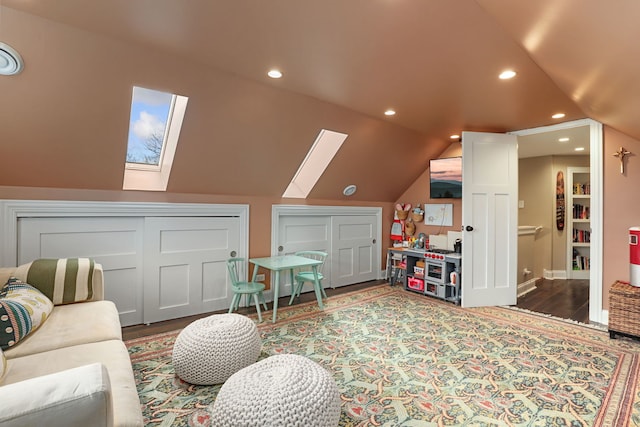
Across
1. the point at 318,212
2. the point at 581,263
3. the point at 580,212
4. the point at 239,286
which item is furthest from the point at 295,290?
the point at 580,212

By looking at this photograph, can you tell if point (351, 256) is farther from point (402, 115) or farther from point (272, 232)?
point (402, 115)

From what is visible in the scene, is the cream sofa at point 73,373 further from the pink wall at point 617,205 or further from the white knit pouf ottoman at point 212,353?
the pink wall at point 617,205

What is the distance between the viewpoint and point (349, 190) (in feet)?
15.9

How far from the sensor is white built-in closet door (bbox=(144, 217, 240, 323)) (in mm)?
3340

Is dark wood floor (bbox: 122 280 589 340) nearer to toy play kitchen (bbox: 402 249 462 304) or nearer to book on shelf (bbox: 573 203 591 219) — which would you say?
toy play kitchen (bbox: 402 249 462 304)

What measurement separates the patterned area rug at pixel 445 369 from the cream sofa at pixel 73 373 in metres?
0.49

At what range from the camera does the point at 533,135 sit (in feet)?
13.8

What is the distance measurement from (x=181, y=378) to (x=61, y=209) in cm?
193

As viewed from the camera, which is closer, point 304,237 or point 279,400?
point 279,400

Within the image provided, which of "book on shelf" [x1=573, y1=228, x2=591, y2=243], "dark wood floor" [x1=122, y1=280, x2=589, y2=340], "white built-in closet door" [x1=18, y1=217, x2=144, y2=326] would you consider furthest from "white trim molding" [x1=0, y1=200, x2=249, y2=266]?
"book on shelf" [x1=573, y1=228, x2=591, y2=243]

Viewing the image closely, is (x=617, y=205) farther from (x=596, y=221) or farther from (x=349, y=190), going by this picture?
(x=349, y=190)

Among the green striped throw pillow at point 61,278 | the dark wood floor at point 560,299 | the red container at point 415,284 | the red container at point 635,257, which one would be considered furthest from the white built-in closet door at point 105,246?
the red container at point 635,257

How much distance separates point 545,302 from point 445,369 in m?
2.65

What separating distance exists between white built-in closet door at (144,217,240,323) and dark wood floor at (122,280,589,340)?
0.14 m
